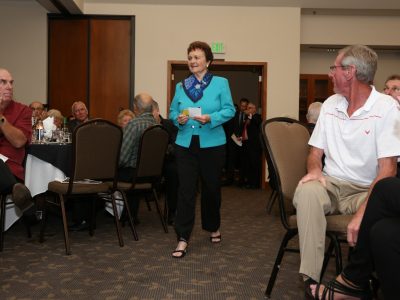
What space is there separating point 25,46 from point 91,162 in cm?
494

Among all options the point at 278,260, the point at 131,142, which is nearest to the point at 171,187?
the point at 131,142

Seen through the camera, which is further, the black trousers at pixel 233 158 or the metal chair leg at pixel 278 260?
the black trousers at pixel 233 158

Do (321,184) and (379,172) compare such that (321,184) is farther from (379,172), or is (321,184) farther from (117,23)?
(117,23)

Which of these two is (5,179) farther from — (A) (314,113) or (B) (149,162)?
(A) (314,113)

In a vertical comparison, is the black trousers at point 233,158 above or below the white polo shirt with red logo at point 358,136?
below

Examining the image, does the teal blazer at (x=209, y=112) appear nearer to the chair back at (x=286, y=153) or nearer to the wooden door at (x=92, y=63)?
the chair back at (x=286, y=153)

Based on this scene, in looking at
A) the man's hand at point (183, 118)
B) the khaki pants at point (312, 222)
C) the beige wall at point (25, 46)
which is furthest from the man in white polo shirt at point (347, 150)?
the beige wall at point (25, 46)

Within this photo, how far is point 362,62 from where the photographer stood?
223cm

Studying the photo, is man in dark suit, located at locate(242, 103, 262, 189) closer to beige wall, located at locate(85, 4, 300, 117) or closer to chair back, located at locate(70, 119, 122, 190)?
beige wall, located at locate(85, 4, 300, 117)

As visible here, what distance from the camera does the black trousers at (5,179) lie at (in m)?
3.21

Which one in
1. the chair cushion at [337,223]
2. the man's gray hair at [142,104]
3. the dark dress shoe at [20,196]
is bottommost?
the dark dress shoe at [20,196]

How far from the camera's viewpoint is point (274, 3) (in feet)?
24.7

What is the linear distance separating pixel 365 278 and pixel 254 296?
75 centimetres

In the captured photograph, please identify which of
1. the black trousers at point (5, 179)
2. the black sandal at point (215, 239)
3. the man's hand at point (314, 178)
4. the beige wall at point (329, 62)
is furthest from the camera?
A: the beige wall at point (329, 62)
